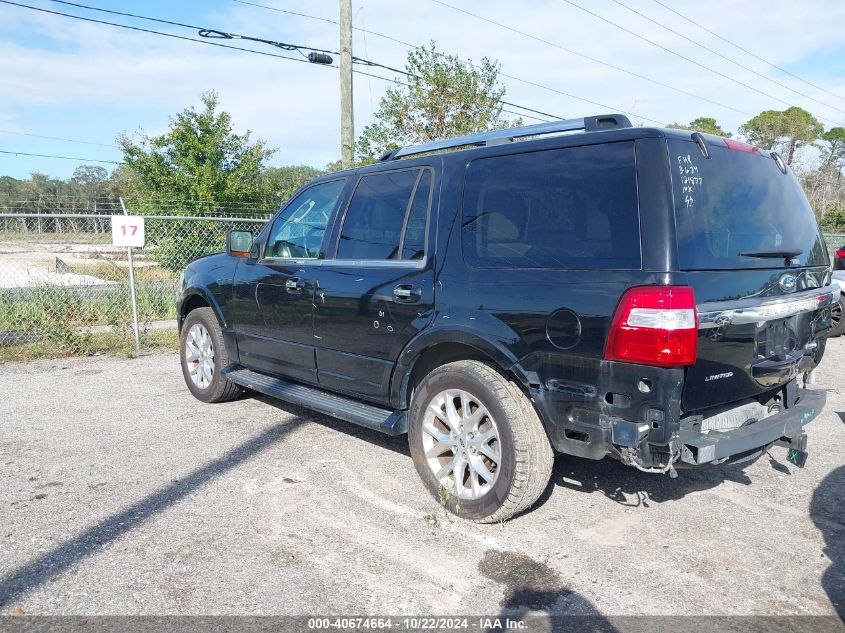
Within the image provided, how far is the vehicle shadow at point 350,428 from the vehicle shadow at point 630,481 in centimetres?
112

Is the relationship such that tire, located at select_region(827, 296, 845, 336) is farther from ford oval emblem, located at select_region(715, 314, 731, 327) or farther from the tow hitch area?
ford oval emblem, located at select_region(715, 314, 731, 327)

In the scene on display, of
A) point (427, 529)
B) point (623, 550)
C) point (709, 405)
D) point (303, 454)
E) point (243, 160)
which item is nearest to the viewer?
point (709, 405)

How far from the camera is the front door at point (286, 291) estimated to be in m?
4.76

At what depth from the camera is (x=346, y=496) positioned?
4020mm

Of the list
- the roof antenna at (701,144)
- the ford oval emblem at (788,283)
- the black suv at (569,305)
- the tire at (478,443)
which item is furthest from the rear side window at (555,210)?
the ford oval emblem at (788,283)

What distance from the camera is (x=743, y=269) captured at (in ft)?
10.5

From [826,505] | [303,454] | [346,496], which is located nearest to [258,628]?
[346,496]

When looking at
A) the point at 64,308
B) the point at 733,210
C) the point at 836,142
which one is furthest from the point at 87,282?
the point at 836,142

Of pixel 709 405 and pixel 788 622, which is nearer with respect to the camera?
pixel 788 622

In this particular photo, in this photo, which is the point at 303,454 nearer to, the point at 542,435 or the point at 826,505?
the point at 542,435

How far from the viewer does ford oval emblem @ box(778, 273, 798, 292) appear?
3414mm

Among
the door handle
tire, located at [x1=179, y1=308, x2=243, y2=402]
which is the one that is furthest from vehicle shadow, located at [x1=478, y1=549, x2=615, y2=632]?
tire, located at [x1=179, y1=308, x2=243, y2=402]

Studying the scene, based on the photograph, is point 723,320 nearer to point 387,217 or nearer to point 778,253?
point 778,253

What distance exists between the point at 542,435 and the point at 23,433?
426 cm
